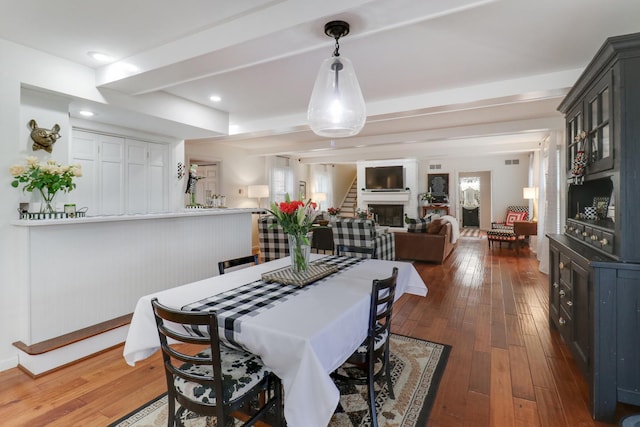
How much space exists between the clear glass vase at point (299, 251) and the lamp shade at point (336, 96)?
29.9 inches

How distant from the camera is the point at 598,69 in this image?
2066 mm

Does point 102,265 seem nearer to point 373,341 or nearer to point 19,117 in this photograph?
point 19,117

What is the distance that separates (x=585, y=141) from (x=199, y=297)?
2896 mm

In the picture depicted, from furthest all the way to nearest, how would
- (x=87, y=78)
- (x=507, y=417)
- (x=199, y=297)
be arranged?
1. (x=87, y=78)
2. (x=507, y=417)
3. (x=199, y=297)

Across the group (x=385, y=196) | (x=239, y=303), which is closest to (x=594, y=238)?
(x=239, y=303)

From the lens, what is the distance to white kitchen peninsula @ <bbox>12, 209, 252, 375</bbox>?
2432 millimetres

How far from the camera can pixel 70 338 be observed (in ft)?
8.25

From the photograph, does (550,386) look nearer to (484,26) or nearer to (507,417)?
(507,417)

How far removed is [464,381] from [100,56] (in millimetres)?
3910

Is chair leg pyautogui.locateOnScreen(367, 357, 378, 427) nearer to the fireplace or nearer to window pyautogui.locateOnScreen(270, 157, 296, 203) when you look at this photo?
window pyautogui.locateOnScreen(270, 157, 296, 203)

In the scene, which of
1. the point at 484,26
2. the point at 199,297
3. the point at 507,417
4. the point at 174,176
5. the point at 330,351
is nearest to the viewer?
the point at 330,351

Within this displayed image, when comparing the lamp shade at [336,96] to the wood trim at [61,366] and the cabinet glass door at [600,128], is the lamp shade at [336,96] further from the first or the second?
the wood trim at [61,366]

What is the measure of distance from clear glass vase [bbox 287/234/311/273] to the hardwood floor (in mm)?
1137

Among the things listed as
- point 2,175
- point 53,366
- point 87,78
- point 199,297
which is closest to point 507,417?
point 199,297
